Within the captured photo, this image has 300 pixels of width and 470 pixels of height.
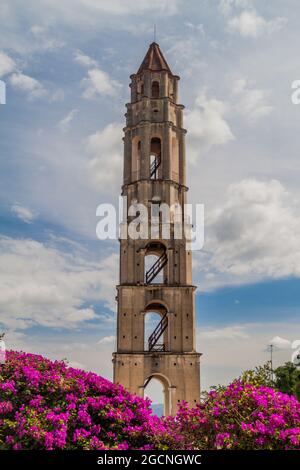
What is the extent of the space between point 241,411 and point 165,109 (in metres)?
21.9

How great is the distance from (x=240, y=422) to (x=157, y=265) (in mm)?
17090

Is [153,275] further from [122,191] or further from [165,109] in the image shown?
[165,109]

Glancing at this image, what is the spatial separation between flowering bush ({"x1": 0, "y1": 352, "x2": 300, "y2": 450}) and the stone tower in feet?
39.1

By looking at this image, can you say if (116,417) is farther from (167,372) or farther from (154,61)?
(154,61)

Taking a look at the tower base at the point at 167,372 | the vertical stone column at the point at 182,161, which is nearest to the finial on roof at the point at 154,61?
the vertical stone column at the point at 182,161

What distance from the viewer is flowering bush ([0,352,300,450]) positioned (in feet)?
46.9

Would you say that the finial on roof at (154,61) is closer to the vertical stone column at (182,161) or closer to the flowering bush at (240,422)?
the vertical stone column at (182,161)

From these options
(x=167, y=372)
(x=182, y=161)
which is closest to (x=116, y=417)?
(x=167, y=372)

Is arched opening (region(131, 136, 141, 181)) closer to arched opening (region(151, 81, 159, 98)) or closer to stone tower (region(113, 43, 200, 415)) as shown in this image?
stone tower (region(113, 43, 200, 415))

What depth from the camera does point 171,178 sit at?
107 ft

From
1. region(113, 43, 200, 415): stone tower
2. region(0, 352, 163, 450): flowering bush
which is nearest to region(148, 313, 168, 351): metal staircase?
region(113, 43, 200, 415): stone tower

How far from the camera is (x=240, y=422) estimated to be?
50.7 ft

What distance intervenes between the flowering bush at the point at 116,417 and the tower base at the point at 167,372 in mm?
11581
